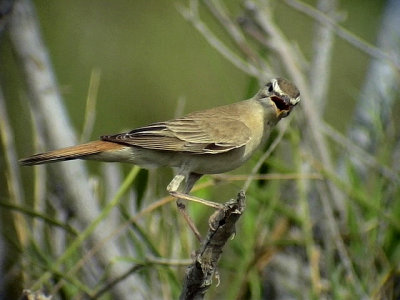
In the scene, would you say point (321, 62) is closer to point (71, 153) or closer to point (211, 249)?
point (71, 153)

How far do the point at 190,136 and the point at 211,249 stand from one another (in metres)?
0.90

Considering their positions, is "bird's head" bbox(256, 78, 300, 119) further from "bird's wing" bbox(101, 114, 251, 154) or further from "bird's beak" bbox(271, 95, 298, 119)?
"bird's wing" bbox(101, 114, 251, 154)

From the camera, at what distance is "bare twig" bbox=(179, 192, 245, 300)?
8.91ft

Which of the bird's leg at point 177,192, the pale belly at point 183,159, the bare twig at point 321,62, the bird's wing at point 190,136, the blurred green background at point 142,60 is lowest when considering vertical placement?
the bird's leg at point 177,192

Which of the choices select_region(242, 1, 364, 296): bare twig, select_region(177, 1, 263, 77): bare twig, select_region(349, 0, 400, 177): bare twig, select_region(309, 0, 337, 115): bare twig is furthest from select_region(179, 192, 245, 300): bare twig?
select_region(309, 0, 337, 115): bare twig

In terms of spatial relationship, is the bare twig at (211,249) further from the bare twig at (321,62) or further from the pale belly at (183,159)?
the bare twig at (321,62)

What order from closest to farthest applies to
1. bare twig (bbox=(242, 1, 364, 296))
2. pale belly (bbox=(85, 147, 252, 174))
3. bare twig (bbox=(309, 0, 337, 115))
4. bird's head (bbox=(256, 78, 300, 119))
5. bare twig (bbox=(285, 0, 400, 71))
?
bird's head (bbox=(256, 78, 300, 119))
pale belly (bbox=(85, 147, 252, 174))
bare twig (bbox=(242, 1, 364, 296))
bare twig (bbox=(285, 0, 400, 71))
bare twig (bbox=(309, 0, 337, 115))

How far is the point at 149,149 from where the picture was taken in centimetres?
356

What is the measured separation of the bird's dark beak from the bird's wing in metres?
0.15

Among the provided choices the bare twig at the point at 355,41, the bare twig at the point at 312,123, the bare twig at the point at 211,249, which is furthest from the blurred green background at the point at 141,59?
the bare twig at the point at 211,249

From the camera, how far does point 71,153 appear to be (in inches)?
130

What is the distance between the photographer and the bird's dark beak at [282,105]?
345 centimetres

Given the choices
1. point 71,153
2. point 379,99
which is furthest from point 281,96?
point 379,99

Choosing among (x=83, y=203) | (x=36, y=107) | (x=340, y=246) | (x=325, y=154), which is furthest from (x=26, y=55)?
(x=340, y=246)
